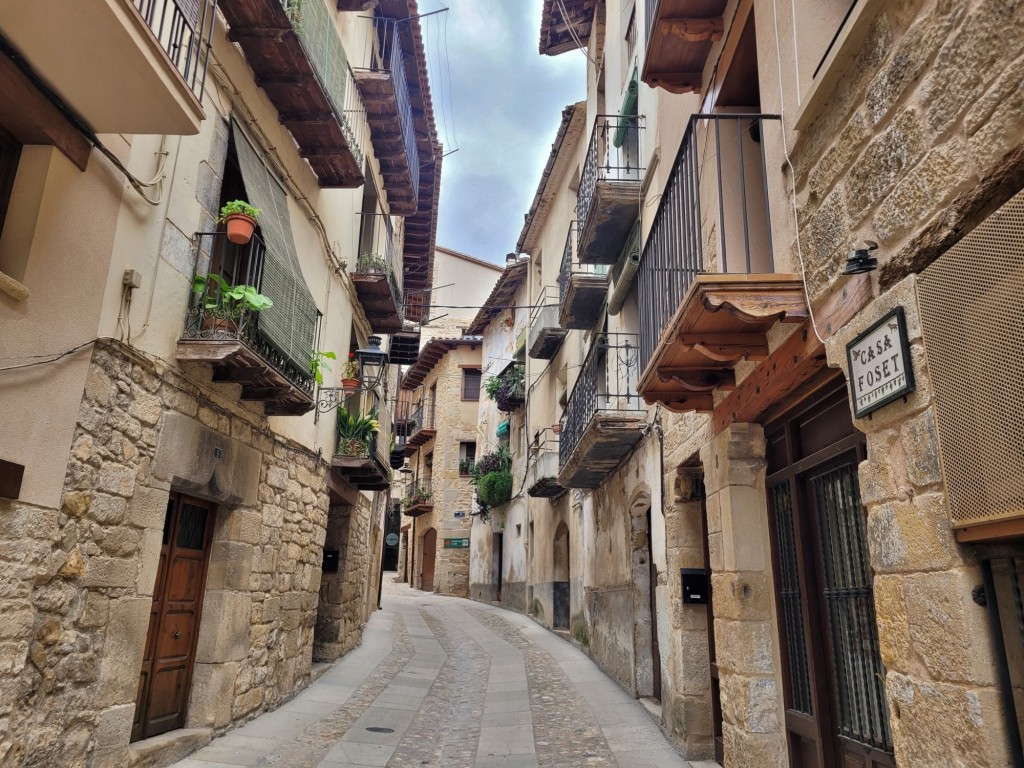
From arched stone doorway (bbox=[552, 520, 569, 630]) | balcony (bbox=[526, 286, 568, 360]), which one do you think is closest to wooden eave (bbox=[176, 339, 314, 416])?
balcony (bbox=[526, 286, 568, 360])

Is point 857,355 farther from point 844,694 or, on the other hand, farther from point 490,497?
Answer: point 490,497

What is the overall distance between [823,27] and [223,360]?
4527 millimetres

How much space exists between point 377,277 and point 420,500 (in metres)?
19.3

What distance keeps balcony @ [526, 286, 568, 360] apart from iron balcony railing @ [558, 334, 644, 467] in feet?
12.4

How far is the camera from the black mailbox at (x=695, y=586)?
6336mm

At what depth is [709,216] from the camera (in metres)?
5.43

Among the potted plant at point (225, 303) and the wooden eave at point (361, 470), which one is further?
the wooden eave at point (361, 470)

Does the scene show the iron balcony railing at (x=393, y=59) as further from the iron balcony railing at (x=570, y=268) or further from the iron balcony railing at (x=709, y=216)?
the iron balcony railing at (x=709, y=216)

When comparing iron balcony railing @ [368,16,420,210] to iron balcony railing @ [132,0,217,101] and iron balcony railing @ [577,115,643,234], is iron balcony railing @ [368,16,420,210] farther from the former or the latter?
iron balcony railing @ [132,0,217,101]

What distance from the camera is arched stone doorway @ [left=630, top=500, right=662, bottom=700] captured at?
8.33 m

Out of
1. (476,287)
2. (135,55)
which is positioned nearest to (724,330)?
→ (135,55)

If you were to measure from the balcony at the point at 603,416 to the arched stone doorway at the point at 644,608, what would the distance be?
34.7 inches

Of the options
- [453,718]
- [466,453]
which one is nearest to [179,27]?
[453,718]

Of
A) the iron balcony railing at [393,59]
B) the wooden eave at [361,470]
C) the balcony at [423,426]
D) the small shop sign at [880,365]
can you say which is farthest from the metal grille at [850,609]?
the balcony at [423,426]
